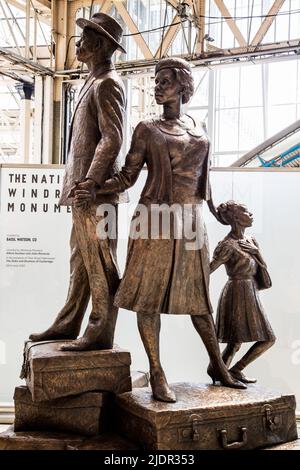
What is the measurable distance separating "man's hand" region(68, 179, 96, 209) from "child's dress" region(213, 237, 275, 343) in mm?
796

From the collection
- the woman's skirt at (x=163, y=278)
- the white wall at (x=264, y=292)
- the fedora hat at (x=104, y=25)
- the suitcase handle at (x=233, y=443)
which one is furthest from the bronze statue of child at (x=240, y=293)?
the white wall at (x=264, y=292)

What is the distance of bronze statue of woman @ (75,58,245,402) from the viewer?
3.06m

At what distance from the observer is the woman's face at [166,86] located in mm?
3203

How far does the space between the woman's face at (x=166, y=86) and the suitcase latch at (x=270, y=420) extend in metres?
1.63

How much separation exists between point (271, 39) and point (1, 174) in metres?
4.61

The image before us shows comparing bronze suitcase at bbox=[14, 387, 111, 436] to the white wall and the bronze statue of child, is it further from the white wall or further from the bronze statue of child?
the white wall

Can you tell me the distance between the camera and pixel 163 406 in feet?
9.52

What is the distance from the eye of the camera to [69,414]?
125 inches

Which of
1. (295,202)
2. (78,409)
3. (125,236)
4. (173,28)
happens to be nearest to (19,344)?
(125,236)

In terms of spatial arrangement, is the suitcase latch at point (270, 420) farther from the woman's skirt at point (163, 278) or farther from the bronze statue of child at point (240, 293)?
the woman's skirt at point (163, 278)

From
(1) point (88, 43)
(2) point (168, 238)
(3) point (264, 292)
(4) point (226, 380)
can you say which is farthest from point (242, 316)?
(3) point (264, 292)

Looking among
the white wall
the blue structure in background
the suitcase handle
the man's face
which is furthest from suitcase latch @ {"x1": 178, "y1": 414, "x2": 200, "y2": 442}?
the blue structure in background

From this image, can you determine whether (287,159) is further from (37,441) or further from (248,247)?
(37,441)
